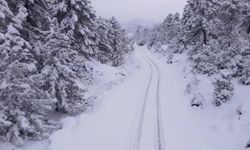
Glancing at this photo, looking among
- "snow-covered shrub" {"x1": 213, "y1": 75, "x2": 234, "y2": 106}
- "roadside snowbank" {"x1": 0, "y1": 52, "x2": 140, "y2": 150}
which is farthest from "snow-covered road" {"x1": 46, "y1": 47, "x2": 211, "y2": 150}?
"snow-covered shrub" {"x1": 213, "y1": 75, "x2": 234, "y2": 106}

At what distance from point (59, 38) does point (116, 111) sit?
6.18 m

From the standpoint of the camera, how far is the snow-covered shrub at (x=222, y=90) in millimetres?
17062

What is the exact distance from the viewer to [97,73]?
1176 inches

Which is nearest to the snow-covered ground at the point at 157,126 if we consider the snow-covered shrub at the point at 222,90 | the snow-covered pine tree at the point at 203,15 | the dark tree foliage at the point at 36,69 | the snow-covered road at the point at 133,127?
the snow-covered road at the point at 133,127

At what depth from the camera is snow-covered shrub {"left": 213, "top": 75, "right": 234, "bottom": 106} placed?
56.0ft

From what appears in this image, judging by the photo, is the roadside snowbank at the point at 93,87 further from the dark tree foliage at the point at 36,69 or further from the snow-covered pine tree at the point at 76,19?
the snow-covered pine tree at the point at 76,19

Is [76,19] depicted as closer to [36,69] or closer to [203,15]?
[36,69]

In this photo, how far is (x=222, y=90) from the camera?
1734 cm

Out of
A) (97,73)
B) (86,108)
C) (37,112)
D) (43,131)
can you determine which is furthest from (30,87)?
(97,73)

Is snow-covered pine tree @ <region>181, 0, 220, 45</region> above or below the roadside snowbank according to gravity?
above

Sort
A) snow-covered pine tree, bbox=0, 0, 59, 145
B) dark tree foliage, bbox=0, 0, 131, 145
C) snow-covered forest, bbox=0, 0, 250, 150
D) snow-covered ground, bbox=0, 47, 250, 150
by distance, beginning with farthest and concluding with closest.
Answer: snow-covered ground, bbox=0, 47, 250, 150, snow-covered forest, bbox=0, 0, 250, 150, dark tree foliage, bbox=0, 0, 131, 145, snow-covered pine tree, bbox=0, 0, 59, 145

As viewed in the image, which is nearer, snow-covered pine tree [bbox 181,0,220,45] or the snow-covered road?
the snow-covered road

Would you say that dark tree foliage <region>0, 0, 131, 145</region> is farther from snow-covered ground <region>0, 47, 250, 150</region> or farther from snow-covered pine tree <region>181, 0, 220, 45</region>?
snow-covered pine tree <region>181, 0, 220, 45</region>

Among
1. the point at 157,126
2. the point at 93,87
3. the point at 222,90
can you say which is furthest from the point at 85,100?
the point at 222,90
